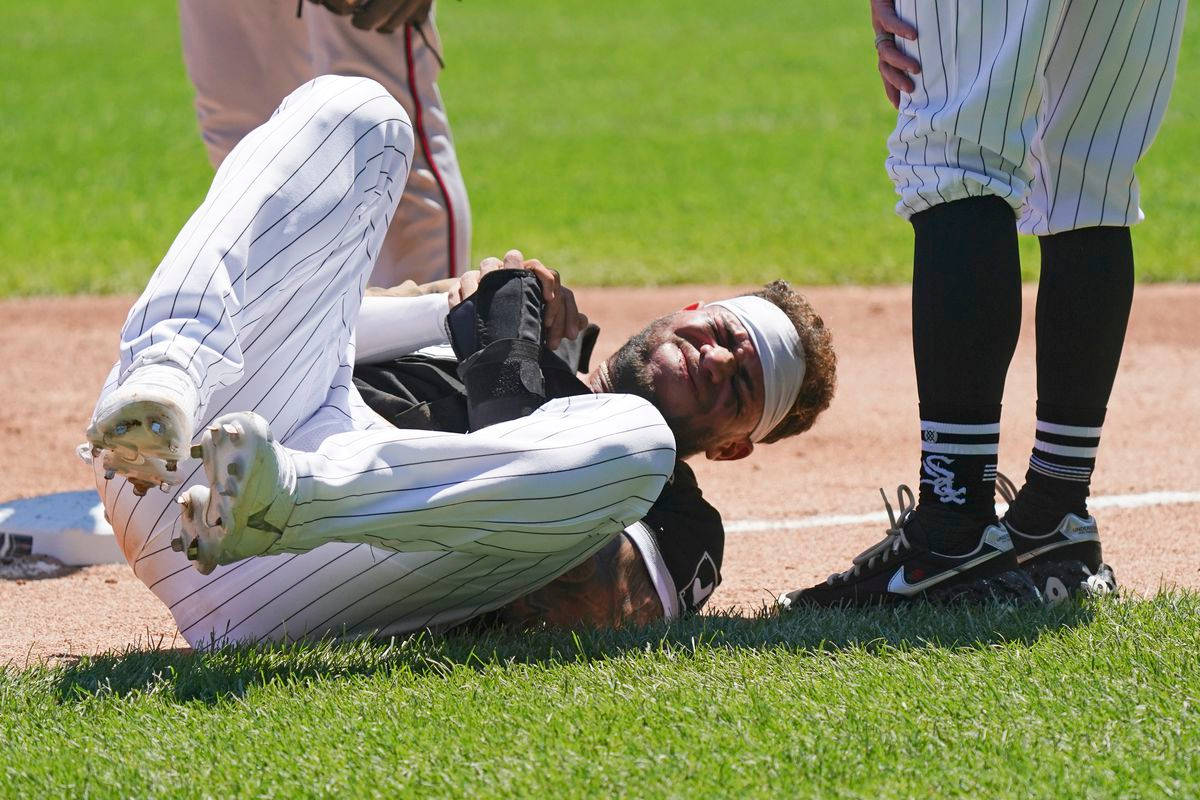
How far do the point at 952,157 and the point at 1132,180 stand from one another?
0.52 metres

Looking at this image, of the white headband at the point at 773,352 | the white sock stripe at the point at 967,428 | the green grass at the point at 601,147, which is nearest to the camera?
the white sock stripe at the point at 967,428

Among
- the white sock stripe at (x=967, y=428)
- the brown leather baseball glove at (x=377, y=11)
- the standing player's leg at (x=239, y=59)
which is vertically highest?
the brown leather baseball glove at (x=377, y=11)

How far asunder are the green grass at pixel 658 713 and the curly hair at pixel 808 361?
0.69 meters

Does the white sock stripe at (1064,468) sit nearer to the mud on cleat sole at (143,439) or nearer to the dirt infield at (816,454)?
the dirt infield at (816,454)

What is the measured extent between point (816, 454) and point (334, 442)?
8.64 feet

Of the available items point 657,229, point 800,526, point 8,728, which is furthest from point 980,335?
point 657,229

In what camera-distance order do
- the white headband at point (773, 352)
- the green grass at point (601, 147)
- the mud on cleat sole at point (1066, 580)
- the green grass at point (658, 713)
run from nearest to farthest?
the green grass at point (658, 713)
the mud on cleat sole at point (1066, 580)
the white headband at point (773, 352)
the green grass at point (601, 147)

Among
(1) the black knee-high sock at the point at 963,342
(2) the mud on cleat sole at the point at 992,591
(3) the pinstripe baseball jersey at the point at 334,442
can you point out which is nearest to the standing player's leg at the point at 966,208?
(1) the black knee-high sock at the point at 963,342

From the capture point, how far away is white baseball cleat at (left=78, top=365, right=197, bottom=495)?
2188 millimetres

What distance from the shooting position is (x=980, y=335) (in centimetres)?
275

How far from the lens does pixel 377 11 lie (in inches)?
167

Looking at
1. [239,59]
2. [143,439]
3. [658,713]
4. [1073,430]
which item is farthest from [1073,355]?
[239,59]

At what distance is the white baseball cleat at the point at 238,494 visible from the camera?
2182mm

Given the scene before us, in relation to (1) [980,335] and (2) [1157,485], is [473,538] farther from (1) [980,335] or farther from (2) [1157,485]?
(2) [1157,485]
